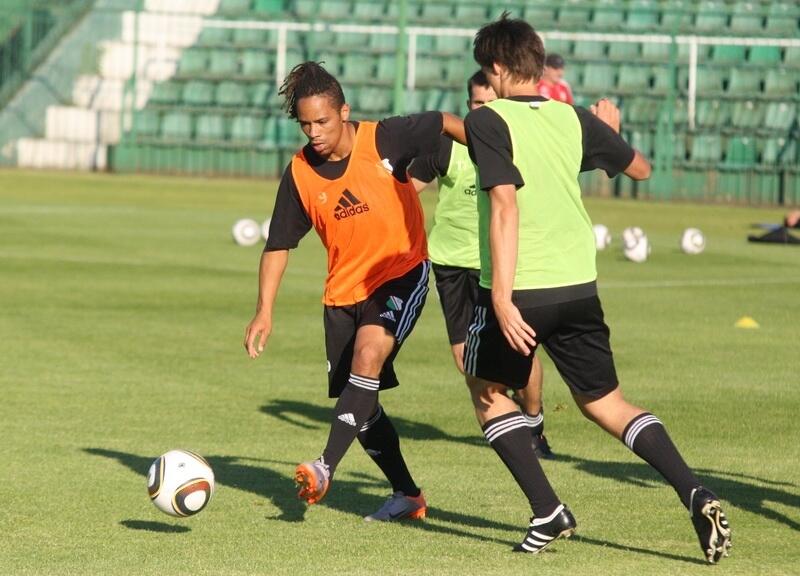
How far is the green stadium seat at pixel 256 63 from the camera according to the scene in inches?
1420

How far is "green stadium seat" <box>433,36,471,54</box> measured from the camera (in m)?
35.0

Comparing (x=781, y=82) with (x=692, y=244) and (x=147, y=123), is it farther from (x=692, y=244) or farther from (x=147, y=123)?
(x=147, y=123)

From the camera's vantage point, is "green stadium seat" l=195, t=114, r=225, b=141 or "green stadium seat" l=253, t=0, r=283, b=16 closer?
"green stadium seat" l=195, t=114, r=225, b=141

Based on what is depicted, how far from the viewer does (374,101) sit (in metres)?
34.2

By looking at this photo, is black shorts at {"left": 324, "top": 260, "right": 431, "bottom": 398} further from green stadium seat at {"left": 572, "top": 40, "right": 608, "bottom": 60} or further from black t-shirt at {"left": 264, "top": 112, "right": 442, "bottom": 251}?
green stadium seat at {"left": 572, "top": 40, "right": 608, "bottom": 60}

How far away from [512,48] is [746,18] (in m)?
29.0

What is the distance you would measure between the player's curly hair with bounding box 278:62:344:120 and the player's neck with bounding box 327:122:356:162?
0.47 ft

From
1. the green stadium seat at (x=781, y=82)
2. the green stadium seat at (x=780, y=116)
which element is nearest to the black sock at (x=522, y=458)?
the green stadium seat at (x=780, y=116)

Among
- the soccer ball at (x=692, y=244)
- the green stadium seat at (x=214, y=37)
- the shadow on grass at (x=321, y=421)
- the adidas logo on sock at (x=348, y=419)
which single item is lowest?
the soccer ball at (x=692, y=244)

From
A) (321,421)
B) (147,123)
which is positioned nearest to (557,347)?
(321,421)

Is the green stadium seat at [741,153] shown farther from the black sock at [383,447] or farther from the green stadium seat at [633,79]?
the black sock at [383,447]

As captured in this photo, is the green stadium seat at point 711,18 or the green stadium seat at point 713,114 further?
the green stadium seat at point 711,18

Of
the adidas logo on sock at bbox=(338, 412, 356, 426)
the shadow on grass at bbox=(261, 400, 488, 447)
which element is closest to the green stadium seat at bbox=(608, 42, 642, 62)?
the shadow on grass at bbox=(261, 400, 488, 447)

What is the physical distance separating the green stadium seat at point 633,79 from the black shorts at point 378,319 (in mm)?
26770
